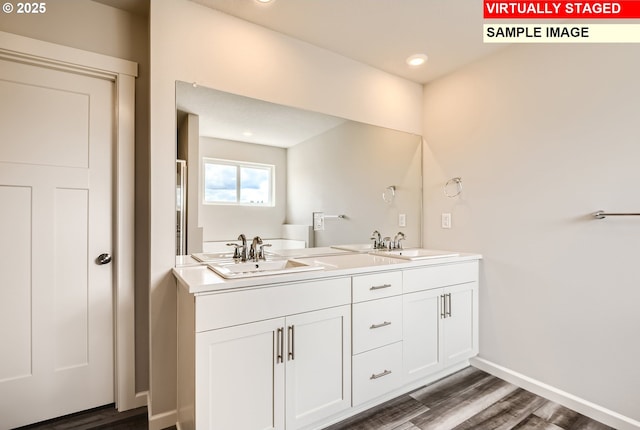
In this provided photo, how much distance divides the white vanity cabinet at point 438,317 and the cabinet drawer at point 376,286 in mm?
87

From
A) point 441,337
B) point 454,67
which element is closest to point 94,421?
point 441,337

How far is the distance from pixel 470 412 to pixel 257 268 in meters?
1.52

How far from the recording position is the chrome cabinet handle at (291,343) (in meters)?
1.46

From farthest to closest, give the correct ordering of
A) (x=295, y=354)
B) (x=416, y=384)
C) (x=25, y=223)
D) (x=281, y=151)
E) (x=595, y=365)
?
(x=281, y=151), (x=416, y=384), (x=595, y=365), (x=25, y=223), (x=295, y=354)

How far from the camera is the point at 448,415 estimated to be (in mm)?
1731

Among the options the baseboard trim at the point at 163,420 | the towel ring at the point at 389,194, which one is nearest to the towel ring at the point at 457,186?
the towel ring at the point at 389,194

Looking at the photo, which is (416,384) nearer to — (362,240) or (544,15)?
(362,240)

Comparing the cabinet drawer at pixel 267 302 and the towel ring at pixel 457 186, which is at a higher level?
the towel ring at pixel 457 186

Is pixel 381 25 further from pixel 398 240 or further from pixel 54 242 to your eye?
pixel 54 242

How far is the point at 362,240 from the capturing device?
2.47 m

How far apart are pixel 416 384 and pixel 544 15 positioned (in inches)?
97.0

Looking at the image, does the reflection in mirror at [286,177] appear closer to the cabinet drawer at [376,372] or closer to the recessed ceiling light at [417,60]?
the recessed ceiling light at [417,60]

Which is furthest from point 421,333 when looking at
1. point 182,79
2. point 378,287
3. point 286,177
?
point 182,79

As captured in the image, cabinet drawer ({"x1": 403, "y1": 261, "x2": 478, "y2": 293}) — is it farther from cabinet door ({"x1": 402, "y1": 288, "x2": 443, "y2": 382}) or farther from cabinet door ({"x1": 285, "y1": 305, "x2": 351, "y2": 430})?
cabinet door ({"x1": 285, "y1": 305, "x2": 351, "y2": 430})
